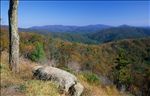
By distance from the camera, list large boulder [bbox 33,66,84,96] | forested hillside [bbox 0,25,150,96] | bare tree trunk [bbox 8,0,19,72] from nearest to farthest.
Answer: large boulder [bbox 33,66,84,96] → bare tree trunk [bbox 8,0,19,72] → forested hillside [bbox 0,25,150,96]

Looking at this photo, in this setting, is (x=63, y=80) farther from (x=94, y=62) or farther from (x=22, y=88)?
(x=94, y=62)

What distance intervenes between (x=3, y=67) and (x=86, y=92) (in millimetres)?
3876

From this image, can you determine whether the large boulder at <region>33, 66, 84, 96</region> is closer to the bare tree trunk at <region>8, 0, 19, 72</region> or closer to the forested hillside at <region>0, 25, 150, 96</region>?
the bare tree trunk at <region>8, 0, 19, 72</region>

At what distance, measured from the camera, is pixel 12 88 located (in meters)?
8.47

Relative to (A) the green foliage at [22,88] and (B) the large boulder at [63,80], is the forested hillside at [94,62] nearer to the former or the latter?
(B) the large boulder at [63,80]

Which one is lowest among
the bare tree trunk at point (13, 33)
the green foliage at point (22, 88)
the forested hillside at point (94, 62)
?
the forested hillside at point (94, 62)

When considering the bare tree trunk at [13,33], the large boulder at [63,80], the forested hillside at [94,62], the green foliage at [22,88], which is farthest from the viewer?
the forested hillside at [94,62]

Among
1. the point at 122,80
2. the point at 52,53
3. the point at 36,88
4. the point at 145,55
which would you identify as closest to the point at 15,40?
the point at 36,88

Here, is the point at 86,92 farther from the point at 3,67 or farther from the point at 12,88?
the point at 3,67

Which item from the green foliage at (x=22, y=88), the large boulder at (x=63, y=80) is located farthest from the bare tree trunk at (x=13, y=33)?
the green foliage at (x=22, y=88)

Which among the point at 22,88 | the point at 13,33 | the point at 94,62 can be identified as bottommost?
the point at 94,62

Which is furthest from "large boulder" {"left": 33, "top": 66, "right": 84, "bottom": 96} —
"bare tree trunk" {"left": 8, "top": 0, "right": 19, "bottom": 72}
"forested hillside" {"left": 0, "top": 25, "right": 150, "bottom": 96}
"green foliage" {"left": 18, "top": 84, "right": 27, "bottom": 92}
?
"forested hillside" {"left": 0, "top": 25, "right": 150, "bottom": 96}

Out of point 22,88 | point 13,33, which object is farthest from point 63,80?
point 13,33

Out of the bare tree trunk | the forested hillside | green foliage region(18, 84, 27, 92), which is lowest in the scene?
the forested hillside
